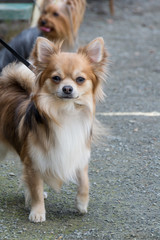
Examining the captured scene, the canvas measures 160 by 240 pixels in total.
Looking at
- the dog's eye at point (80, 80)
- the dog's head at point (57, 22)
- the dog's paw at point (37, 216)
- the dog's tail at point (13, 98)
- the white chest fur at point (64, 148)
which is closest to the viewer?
the dog's eye at point (80, 80)

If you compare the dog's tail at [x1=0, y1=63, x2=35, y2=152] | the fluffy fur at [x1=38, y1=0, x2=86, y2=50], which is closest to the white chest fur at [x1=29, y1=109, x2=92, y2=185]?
the dog's tail at [x1=0, y1=63, x2=35, y2=152]

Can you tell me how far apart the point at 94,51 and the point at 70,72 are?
0.30 metres

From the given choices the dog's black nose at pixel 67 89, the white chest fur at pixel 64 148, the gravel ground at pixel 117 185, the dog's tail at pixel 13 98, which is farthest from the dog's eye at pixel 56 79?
the gravel ground at pixel 117 185

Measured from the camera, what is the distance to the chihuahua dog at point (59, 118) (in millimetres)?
3502

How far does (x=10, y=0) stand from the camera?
948cm

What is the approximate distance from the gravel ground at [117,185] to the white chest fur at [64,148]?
43cm

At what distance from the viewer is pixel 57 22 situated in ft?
23.5

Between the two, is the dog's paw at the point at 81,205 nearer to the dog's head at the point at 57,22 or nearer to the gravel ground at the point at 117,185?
the gravel ground at the point at 117,185

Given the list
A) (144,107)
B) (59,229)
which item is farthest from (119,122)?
(59,229)

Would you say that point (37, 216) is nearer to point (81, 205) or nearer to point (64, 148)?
point (81, 205)

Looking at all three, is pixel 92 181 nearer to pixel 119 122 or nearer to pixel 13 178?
pixel 13 178

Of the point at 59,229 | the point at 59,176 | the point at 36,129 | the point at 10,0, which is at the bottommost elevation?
the point at 10,0

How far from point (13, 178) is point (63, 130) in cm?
116

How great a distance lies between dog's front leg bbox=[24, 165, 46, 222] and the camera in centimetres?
372
